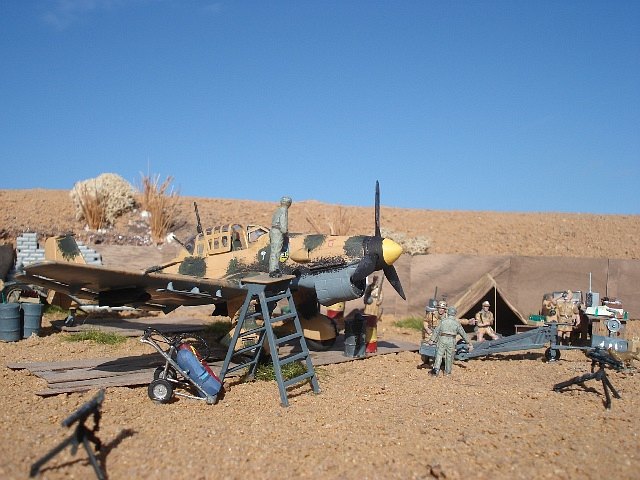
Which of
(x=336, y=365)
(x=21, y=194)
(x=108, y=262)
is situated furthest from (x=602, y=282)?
(x=21, y=194)

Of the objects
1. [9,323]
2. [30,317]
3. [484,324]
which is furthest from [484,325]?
[9,323]

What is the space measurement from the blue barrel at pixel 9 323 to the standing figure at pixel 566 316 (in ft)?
43.4

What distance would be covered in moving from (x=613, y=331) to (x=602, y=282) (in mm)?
5209

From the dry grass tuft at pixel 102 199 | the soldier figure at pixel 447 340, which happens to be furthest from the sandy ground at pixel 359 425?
the dry grass tuft at pixel 102 199

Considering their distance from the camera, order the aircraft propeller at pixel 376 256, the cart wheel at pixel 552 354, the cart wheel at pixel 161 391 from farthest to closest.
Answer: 1. the cart wheel at pixel 552 354
2. the aircraft propeller at pixel 376 256
3. the cart wheel at pixel 161 391

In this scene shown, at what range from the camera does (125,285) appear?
9.05 m

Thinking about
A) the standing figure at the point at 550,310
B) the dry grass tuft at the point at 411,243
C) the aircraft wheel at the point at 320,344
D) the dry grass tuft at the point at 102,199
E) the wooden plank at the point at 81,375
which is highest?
the dry grass tuft at the point at 102,199

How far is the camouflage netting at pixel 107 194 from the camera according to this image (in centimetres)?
2464

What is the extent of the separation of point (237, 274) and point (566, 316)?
849cm

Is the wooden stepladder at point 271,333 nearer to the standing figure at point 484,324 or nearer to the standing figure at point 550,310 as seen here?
the standing figure at point 484,324

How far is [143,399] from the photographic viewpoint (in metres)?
8.33

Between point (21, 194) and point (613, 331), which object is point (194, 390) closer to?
point (613, 331)

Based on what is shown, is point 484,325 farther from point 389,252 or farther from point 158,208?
point 158,208

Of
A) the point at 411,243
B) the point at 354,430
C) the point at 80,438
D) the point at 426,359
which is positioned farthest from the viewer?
the point at 411,243
